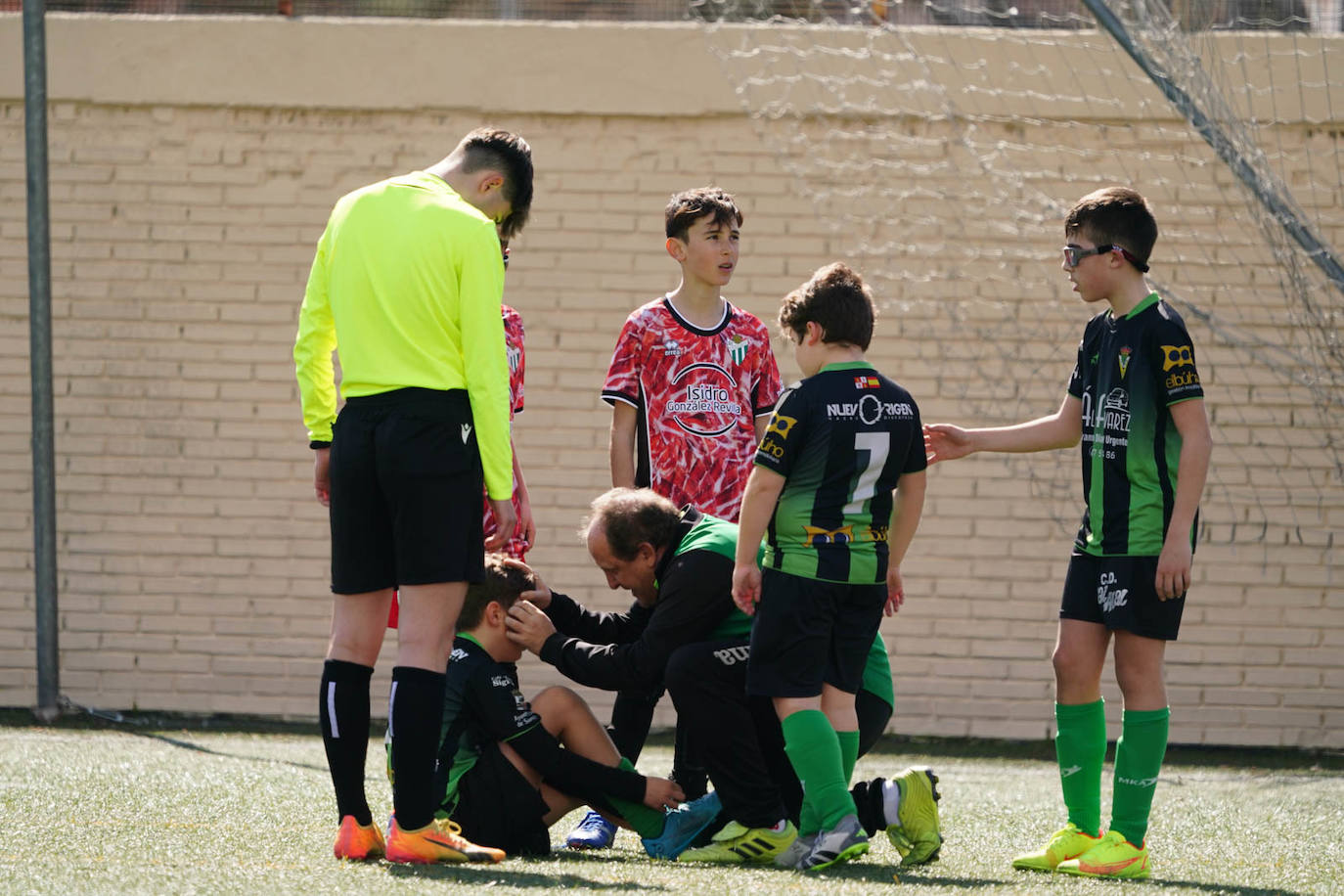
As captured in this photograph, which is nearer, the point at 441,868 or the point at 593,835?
the point at 441,868

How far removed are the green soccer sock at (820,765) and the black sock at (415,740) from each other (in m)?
0.82

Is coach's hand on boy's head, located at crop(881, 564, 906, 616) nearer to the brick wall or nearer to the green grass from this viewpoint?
the green grass

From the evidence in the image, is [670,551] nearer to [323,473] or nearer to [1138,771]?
[323,473]

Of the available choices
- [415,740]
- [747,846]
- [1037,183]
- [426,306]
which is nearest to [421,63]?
[1037,183]

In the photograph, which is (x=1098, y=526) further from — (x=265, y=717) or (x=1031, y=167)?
(x=265, y=717)

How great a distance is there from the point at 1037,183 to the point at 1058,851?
3794 millimetres

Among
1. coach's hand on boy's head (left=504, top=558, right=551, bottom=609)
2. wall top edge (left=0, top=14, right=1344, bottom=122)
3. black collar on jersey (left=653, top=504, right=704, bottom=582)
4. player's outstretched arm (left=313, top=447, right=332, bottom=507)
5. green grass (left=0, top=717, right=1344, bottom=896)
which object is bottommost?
green grass (left=0, top=717, right=1344, bottom=896)

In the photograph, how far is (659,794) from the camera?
3.79 m

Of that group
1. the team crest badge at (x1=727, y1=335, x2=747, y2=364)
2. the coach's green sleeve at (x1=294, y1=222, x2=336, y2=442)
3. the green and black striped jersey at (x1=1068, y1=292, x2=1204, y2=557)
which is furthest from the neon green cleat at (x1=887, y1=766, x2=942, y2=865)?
the coach's green sleeve at (x1=294, y1=222, x2=336, y2=442)

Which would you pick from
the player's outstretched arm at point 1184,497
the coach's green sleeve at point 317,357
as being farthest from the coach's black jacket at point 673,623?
the player's outstretched arm at point 1184,497

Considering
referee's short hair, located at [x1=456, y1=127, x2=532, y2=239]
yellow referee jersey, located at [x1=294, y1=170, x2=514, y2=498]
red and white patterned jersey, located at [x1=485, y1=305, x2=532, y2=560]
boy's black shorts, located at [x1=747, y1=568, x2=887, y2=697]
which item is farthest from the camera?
red and white patterned jersey, located at [x1=485, y1=305, x2=532, y2=560]

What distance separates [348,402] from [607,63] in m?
3.72

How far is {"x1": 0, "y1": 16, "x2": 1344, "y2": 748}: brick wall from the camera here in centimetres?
671

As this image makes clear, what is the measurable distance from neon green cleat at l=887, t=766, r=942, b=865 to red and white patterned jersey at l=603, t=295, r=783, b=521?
115 centimetres
